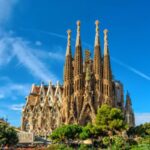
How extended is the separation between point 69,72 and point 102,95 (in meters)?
6.55

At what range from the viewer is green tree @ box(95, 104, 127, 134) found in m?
49.4

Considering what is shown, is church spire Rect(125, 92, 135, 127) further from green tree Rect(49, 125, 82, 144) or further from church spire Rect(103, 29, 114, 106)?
green tree Rect(49, 125, 82, 144)

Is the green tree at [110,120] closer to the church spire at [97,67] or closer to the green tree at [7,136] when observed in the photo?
the church spire at [97,67]

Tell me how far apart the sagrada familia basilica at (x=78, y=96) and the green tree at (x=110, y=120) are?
799cm

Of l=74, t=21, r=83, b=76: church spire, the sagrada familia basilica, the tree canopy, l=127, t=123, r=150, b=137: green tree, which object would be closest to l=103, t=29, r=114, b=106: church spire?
the sagrada familia basilica

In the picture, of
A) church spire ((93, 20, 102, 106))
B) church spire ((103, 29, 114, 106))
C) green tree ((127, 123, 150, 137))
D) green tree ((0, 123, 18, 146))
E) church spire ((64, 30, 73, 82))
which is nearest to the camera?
green tree ((0, 123, 18, 146))

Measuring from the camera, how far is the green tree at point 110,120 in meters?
49.4

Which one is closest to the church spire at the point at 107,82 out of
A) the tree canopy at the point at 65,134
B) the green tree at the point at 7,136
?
the tree canopy at the point at 65,134

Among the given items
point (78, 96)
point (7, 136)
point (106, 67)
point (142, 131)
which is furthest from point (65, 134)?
point (106, 67)

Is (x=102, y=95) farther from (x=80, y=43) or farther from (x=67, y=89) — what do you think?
(x=80, y=43)

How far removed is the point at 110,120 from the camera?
165 feet

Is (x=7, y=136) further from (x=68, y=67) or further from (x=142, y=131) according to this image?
(x=68, y=67)

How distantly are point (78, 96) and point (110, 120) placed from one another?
36.5 ft

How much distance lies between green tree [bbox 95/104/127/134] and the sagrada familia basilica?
7987 millimetres
